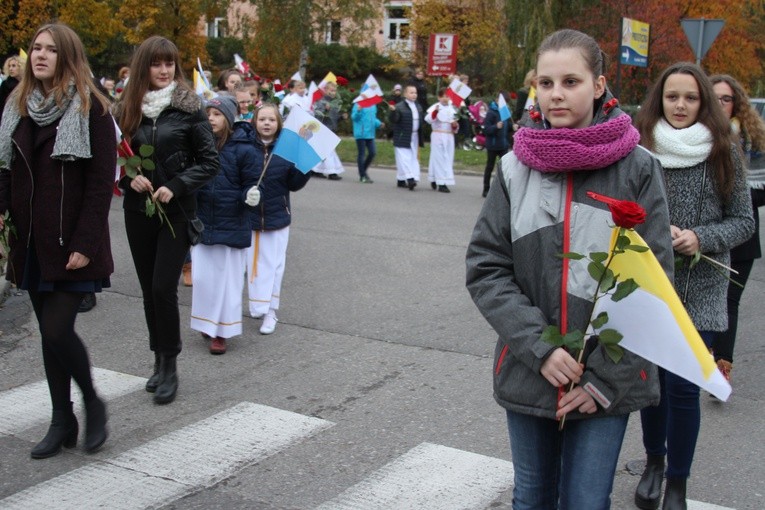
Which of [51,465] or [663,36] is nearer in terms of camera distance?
[51,465]

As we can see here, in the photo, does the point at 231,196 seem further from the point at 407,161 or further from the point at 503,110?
the point at 407,161

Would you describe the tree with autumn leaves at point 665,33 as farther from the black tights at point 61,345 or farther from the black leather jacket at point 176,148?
the black tights at point 61,345

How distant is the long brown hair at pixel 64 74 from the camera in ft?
15.5

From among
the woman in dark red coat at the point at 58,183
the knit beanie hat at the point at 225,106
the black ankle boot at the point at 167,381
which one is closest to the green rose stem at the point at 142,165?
the woman in dark red coat at the point at 58,183

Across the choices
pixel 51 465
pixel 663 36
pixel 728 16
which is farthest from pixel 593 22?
pixel 51 465

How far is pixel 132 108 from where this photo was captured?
568 centimetres

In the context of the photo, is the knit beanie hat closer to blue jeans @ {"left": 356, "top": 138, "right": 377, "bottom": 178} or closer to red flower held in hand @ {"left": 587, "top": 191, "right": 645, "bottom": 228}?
red flower held in hand @ {"left": 587, "top": 191, "right": 645, "bottom": 228}

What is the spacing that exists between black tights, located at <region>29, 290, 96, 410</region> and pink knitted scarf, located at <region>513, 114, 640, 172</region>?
2.78 m

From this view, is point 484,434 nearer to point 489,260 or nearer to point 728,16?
point 489,260

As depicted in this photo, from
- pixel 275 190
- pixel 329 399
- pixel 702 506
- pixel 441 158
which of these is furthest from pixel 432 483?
pixel 441 158

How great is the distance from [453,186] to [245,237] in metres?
11.9

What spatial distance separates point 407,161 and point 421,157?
643 centimetres

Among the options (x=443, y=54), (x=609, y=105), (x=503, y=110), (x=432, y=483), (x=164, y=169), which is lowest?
(x=432, y=483)

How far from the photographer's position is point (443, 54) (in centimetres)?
2828
